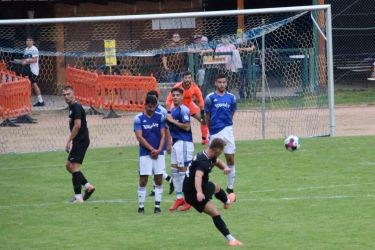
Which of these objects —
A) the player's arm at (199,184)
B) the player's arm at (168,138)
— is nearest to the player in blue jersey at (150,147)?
the player's arm at (168,138)

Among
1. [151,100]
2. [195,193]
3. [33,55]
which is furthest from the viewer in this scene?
[33,55]

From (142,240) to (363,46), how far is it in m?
22.2

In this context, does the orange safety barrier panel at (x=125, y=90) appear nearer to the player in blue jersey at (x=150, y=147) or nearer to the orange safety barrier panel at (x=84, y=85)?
the orange safety barrier panel at (x=84, y=85)

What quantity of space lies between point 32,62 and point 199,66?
446 cm

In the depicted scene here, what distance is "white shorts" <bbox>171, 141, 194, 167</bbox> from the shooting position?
642 inches

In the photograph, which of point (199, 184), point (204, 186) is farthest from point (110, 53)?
point (199, 184)

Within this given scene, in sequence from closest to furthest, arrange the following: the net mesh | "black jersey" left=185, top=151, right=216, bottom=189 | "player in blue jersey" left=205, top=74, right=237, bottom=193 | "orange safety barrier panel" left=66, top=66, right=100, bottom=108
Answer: "black jersey" left=185, top=151, right=216, bottom=189, "player in blue jersey" left=205, top=74, right=237, bottom=193, the net mesh, "orange safety barrier panel" left=66, top=66, right=100, bottom=108

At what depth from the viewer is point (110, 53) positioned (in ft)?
86.8

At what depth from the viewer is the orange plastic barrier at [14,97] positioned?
25.8 m

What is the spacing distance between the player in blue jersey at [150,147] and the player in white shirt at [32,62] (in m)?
10.6

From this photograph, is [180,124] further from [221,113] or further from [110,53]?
[110,53]

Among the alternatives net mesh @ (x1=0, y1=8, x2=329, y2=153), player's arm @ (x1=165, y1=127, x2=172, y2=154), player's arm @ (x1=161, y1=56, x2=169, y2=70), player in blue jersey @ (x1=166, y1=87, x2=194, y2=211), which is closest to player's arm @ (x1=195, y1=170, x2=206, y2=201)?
player's arm @ (x1=165, y1=127, x2=172, y2=154)

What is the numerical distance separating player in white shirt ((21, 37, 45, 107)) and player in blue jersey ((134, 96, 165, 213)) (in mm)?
10572

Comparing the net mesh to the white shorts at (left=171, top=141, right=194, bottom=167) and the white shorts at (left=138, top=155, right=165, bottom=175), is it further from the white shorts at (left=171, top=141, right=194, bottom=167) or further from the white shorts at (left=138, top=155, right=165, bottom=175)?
the white shorts at (left=138, top=155, right=165, bottom=175)
